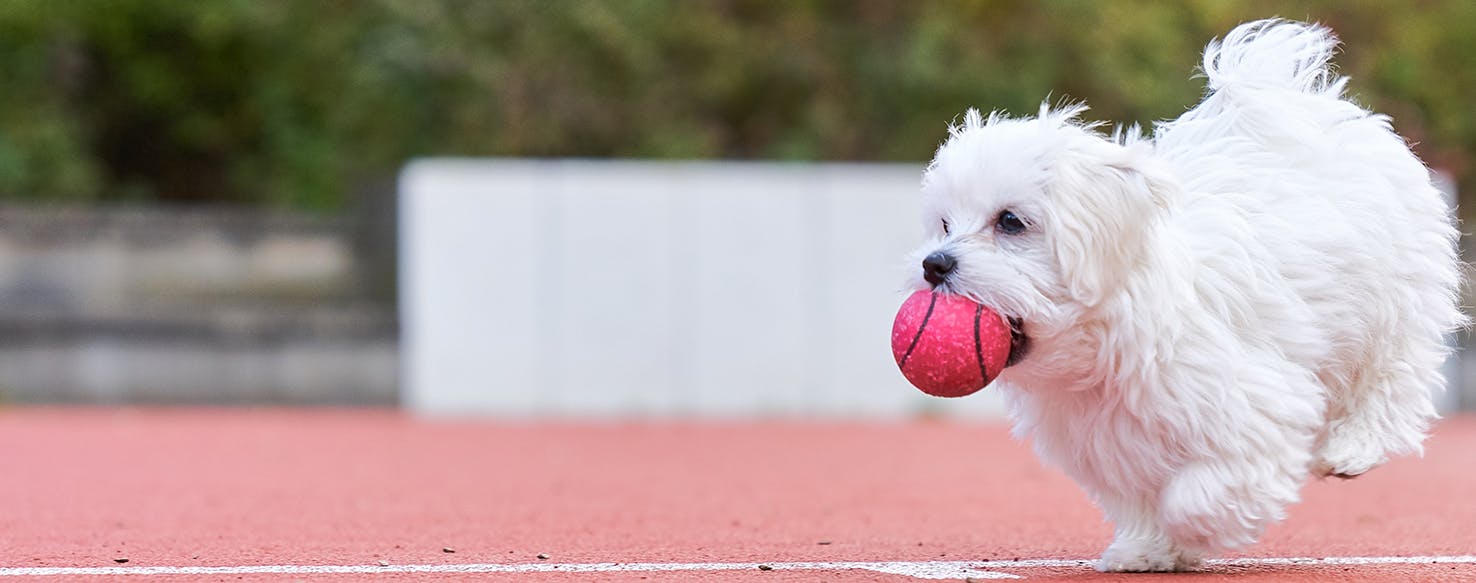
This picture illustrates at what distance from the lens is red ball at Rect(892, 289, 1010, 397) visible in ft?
19.6

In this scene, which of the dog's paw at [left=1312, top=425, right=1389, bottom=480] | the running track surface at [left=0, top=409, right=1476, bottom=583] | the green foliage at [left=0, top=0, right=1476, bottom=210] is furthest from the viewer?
the green foliage at [left=0, top=0, right=1476, bottom=210]

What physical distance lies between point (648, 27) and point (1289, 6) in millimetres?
8403

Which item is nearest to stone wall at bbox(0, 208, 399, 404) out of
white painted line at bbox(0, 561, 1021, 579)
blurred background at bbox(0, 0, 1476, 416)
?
blurred background at bbox(0, 0, 1476, 416)

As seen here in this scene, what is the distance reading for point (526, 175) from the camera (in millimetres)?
18828

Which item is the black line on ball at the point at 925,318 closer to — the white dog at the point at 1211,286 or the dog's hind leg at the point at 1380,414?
the white dog at the point at 1211,286

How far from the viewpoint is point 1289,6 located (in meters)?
25.8

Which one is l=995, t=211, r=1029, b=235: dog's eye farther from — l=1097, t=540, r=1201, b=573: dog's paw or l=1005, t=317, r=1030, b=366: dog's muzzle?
l=1097, t=540, r=1201, b=573: dog's paw

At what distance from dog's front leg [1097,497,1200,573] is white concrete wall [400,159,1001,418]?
39.5 ft

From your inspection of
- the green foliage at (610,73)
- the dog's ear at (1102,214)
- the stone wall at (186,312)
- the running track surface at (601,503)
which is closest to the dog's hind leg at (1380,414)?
the running track surface at (601,503)

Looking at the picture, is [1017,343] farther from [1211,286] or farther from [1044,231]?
[1211,286]

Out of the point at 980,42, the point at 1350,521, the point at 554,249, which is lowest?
the point at 1350,521

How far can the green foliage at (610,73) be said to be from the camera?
22.9 metres

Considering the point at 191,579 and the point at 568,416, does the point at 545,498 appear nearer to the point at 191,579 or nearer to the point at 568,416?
the point at 191,579

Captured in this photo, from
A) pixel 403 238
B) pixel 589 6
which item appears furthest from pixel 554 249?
pixel 589 6
